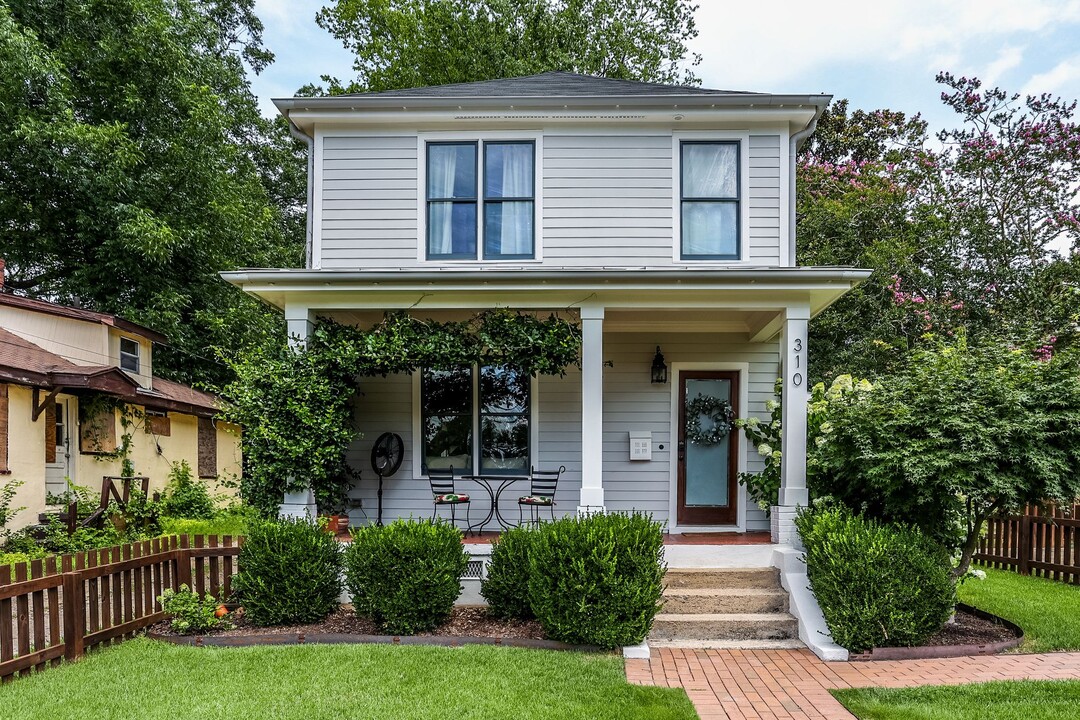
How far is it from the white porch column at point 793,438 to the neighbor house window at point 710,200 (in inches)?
59.9

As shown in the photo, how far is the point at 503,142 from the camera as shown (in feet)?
27.0

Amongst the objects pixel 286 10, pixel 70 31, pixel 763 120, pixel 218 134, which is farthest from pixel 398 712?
pixel 286 10

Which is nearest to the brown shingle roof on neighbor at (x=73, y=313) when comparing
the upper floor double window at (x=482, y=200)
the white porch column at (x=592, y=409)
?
the upper floor double window at (x=482, y=200)

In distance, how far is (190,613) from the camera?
5844 mm

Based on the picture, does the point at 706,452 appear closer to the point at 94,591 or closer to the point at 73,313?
the point at 94,591

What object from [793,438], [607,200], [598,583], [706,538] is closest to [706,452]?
[706,538]

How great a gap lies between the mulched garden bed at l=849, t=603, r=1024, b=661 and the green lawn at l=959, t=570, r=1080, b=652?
15cm

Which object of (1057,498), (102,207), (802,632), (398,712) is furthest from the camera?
(102,207)

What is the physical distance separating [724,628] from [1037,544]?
521cm

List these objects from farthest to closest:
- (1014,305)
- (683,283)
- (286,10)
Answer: (286,10), (1014,305), (683,283)

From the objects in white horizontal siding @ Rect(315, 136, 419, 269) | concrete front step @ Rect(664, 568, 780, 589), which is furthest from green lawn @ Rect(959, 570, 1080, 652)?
white horizontal siding @ Rect(315, 136, 419, 269)

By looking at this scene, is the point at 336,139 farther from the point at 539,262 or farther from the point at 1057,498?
the point at 1057,498

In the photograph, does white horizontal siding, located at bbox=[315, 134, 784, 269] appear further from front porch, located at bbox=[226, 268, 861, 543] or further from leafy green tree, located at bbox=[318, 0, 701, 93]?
leafy green tree, located at bbox=[318, 0, 701, 93]

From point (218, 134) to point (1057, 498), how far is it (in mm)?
16883
